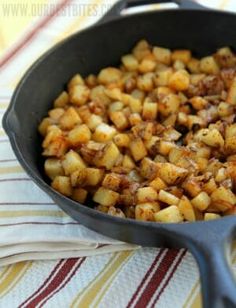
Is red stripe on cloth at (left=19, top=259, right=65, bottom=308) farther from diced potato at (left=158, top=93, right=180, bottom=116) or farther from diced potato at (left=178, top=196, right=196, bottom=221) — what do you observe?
diced potato at (left=158, top=93, right=180, bottom=116)

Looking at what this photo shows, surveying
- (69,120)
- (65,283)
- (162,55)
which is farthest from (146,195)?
(162,55)

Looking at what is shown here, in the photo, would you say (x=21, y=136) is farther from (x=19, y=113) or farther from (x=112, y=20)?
(x=112, y=20)

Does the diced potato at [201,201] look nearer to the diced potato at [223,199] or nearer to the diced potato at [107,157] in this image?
the diced potato at [223,199]

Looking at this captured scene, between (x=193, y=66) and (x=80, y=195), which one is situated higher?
(x=193, y=66)

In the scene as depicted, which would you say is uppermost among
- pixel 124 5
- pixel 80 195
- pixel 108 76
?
pixel 124 5

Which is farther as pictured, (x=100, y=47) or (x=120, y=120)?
(x=100, y=47)

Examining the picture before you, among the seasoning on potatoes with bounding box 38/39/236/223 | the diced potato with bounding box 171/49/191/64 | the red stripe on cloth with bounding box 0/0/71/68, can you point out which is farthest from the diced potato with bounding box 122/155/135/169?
the red stripe on cloth with bounding box 0/0/71/68

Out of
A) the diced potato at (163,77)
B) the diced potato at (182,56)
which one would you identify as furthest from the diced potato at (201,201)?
the diced potato at (182,56)

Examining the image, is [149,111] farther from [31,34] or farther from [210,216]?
[31,34]
